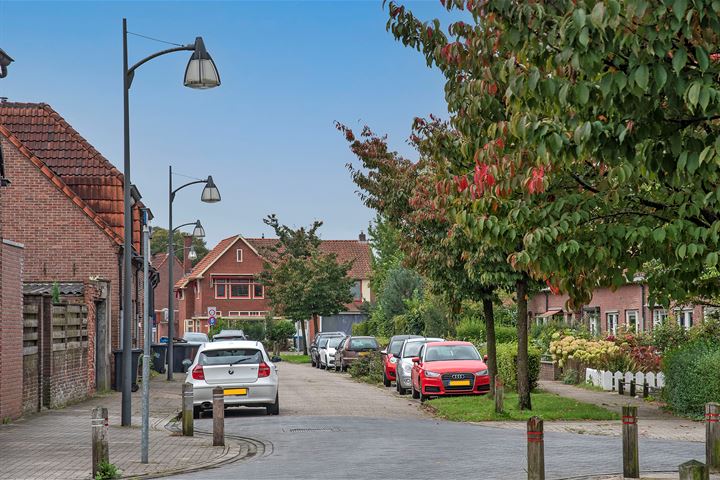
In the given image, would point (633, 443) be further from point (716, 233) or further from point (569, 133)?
point (569, 133)

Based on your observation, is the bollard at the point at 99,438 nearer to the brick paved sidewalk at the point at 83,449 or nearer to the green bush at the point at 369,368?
the brick paved sidewalk at the point at 83,449

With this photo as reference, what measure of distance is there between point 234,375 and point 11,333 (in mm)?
4691

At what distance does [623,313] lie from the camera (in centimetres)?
3966

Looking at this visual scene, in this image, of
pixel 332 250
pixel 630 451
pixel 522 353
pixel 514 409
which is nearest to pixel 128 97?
pixel 522 353

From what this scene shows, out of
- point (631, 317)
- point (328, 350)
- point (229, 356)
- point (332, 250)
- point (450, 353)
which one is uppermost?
point (332, 250)

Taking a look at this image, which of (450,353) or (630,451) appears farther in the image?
(450,353)

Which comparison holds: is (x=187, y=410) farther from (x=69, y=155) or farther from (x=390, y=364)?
(x=69, y=155)

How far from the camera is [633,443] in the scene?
44.2 ft

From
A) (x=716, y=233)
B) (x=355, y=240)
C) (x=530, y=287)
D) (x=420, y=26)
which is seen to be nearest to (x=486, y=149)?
(x=716, y=233)

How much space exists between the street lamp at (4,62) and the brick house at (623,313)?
62.3 feet

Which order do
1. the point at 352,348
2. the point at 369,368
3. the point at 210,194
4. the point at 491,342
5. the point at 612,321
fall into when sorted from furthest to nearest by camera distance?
the point at 352,348 < the point at 369,368 < the point at 612,321 < the point at 210,194 < the point at 491,342

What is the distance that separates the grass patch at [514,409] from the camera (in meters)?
23.0

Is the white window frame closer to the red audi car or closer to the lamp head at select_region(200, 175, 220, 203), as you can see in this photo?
the red audi car

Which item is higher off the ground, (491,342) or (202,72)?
(202,72)
